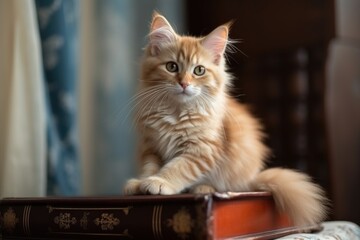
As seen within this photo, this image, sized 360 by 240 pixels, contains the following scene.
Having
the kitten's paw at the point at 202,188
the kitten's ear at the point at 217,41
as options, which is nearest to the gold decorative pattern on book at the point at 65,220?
the kitten's paw at the point at 202,188

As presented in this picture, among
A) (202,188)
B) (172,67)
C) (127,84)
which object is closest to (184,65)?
(172,67)

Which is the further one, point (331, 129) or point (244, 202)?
point (331, 129)

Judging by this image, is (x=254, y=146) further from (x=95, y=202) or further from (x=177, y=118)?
(x=95, y=202)

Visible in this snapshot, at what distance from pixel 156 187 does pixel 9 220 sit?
0.32 m

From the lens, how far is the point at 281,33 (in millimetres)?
1560

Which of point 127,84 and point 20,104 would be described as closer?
point 20,104

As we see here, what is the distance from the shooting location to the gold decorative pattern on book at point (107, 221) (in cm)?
82

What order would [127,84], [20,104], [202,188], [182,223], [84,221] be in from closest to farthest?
[182,223], [84,221], [202,188], [20,104], [127,84]

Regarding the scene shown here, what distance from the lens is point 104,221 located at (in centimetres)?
83

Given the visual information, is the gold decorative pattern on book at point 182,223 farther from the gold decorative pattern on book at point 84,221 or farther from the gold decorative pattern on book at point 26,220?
the gold decorative pattern on book at point 26,220

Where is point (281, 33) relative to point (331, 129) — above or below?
above

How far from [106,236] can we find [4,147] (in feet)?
1.49

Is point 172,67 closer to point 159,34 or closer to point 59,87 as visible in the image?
point 159,34

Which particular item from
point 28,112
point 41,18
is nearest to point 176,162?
point 28,112
